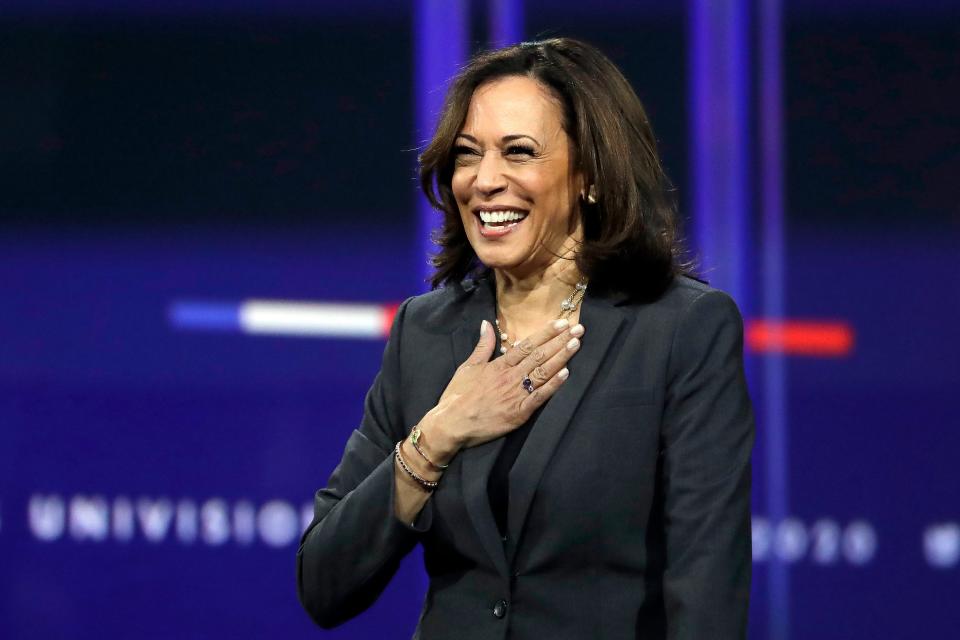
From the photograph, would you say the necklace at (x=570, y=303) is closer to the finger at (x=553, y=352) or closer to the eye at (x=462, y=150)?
the finger at (x=553, y=352)

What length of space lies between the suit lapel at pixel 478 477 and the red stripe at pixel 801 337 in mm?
1539

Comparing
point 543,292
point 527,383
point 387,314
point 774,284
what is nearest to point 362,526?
point 527,383

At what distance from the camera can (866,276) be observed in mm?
3170

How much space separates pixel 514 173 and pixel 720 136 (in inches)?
62.8

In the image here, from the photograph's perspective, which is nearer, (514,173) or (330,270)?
(514,173)

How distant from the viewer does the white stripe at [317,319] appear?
3.28 m

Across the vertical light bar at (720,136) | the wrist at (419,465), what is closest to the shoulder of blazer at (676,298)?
the wrist at (419,465)

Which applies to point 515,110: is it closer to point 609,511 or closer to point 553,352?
point 553,352

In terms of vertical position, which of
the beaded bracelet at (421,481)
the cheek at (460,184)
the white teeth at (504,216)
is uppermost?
the cheek at (460,184)

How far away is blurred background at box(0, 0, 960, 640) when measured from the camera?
3.15 metres

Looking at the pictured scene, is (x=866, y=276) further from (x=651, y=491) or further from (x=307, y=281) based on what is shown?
(x=651, y=491)

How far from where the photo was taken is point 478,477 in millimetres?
1587

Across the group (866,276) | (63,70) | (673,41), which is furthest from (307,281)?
(866,276)

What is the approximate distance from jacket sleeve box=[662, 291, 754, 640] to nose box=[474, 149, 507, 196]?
28cm
